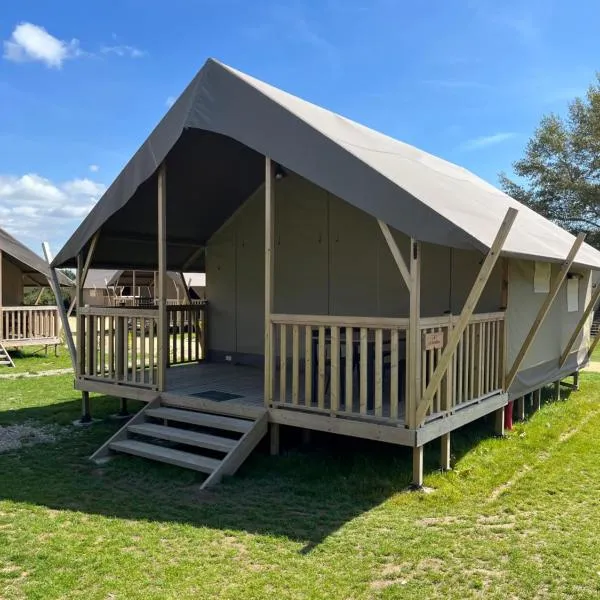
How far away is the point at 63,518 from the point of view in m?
4.07

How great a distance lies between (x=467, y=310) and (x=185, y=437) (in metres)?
2.95

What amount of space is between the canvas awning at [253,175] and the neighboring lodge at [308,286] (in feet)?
0.07

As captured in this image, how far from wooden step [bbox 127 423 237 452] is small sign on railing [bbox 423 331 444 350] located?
199 centimetres

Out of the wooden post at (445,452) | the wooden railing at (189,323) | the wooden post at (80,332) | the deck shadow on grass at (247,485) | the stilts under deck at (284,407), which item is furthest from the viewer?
the wooden railing at (189,323)

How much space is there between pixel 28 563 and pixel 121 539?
0.56 meters

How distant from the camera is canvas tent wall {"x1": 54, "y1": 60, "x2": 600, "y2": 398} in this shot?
4621 millimetres

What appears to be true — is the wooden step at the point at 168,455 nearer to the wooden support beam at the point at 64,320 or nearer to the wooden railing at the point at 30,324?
the wooden support beam at the point at 64,320

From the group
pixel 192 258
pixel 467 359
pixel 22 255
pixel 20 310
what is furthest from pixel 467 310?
pixel 22 255

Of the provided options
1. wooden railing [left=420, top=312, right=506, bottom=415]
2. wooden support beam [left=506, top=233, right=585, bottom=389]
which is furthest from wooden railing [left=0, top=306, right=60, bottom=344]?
wooden support beam [left=506, top=233, right=585, bottom=389]

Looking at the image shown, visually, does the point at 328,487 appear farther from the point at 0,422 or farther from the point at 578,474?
the point at 0,422

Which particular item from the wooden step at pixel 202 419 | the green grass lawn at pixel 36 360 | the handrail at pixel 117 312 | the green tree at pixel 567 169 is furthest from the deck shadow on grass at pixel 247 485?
the green tree at pixel 567 169

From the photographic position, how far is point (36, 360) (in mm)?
13883

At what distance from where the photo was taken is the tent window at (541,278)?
7128 millimetres

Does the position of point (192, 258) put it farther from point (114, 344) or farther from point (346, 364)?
Answer: point (346, 364)
